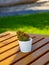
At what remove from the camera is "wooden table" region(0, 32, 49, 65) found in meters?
2.67

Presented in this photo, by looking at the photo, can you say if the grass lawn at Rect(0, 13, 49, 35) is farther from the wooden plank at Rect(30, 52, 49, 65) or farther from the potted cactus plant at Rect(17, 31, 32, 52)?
the wooden plank at Rect(30, 52, 49, 65)

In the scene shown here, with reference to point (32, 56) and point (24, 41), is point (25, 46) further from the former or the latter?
point (32, 56)

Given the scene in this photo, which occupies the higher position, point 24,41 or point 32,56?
point 24,41

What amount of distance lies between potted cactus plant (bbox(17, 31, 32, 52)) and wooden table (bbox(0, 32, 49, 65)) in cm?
6

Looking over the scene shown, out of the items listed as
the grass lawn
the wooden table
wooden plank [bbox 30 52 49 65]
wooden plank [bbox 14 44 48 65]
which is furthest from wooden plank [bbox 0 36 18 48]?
the grass lawn

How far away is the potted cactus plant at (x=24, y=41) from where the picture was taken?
2.91 metres

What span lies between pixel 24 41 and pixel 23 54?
0.16 meters

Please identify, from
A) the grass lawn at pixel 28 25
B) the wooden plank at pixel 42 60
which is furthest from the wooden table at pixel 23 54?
the grass lawn at pixel 28 25

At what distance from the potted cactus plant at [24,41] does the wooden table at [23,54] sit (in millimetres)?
65

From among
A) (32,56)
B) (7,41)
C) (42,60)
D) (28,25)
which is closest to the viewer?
(42,60)

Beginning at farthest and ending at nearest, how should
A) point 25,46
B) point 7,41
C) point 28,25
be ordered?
point 28,25, point 7,41, point 25,46

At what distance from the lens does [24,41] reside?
9.57 feet

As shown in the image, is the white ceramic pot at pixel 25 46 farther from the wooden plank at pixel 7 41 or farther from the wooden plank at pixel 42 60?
the wooden plank at pixel 7 41

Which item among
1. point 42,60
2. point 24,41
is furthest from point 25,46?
point 42,60
